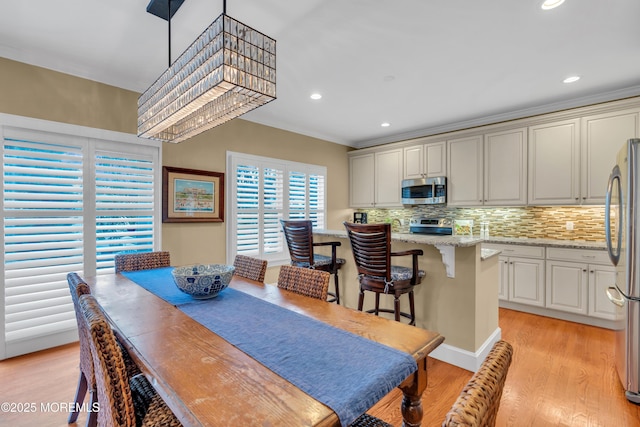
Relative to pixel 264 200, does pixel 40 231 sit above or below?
below

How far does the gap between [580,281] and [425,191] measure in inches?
82.0

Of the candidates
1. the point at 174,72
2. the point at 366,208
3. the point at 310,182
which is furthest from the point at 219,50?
the point at 366,208

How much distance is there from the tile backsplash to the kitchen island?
1.79m

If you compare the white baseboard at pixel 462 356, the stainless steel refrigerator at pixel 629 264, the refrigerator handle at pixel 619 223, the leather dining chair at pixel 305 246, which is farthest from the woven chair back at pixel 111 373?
the refrigerator handle at pixel 619 223

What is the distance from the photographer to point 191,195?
3.47 m

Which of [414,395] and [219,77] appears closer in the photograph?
[414,395]

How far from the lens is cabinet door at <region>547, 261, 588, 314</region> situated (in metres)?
3.27

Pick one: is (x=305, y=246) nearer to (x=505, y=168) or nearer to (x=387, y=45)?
(x=387, y=45)

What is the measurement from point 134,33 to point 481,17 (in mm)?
2507

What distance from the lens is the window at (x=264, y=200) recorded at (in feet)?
12.7

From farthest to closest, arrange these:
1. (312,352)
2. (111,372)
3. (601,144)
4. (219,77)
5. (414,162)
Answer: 1. (414,162)
2. (601,144)
3. (219,77)
4. (312,352)
5. (111,372)

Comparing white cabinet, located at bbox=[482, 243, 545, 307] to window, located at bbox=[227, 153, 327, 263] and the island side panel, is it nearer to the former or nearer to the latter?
the island side panel

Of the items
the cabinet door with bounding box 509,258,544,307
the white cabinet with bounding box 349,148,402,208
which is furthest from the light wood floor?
the white cabinet with bounding box 349,148,402,208

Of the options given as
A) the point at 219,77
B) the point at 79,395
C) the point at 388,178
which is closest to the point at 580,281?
the point at 388,178
